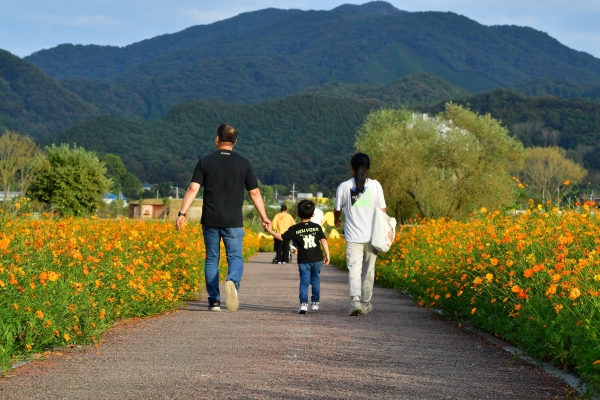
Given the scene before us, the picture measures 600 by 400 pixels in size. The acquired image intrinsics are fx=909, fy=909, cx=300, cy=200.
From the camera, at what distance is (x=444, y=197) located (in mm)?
41406

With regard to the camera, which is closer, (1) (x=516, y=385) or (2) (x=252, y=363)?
(1) (x=516, y=385)

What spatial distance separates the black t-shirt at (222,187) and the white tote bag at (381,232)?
151 cm

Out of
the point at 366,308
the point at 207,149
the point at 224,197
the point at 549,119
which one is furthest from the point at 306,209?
the point at 207,149

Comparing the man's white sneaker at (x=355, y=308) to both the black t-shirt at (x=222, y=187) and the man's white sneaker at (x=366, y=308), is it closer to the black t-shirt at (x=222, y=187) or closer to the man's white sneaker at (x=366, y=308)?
the man's white sneaker at (x=366, y=308)

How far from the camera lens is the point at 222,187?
34.8 ft

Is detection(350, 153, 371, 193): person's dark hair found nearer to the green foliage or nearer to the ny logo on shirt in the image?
the ny logo on shirt

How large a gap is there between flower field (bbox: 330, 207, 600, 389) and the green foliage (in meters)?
44.5

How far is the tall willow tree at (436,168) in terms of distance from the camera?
41344 millimetres

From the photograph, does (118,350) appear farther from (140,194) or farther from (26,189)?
(140,194)

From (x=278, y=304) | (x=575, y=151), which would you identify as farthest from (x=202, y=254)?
(x=575, y=151)

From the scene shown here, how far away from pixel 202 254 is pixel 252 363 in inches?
300

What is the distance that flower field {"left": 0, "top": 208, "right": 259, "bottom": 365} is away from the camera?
261 inches

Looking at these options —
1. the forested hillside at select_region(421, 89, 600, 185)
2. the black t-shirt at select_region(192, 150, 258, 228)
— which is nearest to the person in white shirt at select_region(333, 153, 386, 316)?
the black t-shirt at select_region(192, 150, 258, 228)

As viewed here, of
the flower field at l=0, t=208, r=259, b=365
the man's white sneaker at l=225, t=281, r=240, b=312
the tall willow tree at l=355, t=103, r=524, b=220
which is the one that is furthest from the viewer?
the tall willow tree at l=355, t=103, r=524, b=220
